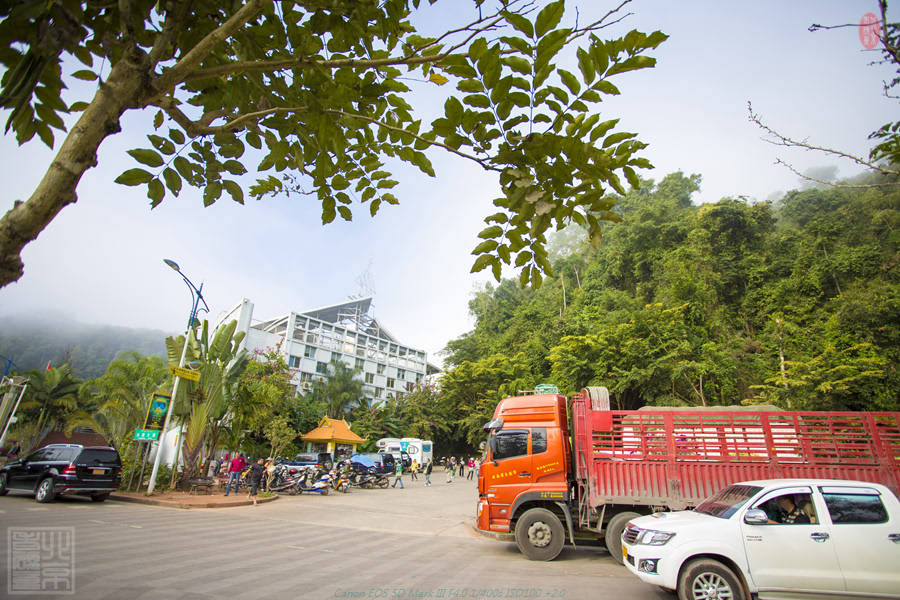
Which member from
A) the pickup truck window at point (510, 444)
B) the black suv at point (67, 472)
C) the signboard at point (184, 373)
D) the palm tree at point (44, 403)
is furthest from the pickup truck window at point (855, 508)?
the palm tree at point (44, 403)

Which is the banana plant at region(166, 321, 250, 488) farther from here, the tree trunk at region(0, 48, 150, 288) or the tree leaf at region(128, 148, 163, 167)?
the tree trunk at region(0, 48, 150, 288)

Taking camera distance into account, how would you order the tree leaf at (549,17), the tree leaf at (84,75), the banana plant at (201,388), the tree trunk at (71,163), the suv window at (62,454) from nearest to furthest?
the tree trunk at (71,163) → the tree leaf at (549,17) → the tree leaf at (84,75) → the suv window at (62,454) → the banana plant at (201,388)

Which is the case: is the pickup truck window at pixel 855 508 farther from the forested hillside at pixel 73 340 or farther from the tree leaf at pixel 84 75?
the forested hillside at pixel 73 340

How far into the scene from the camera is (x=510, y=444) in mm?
8250

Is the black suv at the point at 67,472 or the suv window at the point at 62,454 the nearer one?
the black suv at the point at 67,472

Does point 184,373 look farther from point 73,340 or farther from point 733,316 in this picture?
point 73,340

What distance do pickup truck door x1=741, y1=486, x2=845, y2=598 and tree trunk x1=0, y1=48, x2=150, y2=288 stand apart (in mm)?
6587

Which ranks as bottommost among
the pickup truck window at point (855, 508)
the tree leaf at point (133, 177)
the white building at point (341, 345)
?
the pickup truck window at point (855, 508)

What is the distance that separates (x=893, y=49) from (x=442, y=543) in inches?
383

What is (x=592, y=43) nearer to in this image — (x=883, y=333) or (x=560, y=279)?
(x=883, y=333)

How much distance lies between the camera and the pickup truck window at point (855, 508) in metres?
4.57

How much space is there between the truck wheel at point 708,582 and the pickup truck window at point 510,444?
143 inches

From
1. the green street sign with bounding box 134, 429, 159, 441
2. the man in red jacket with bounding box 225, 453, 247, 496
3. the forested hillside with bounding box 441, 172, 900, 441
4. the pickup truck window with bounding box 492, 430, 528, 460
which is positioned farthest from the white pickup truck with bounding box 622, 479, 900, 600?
the forested hillside with bounding box 441, 172, 900, 441

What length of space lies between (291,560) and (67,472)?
8793mm
